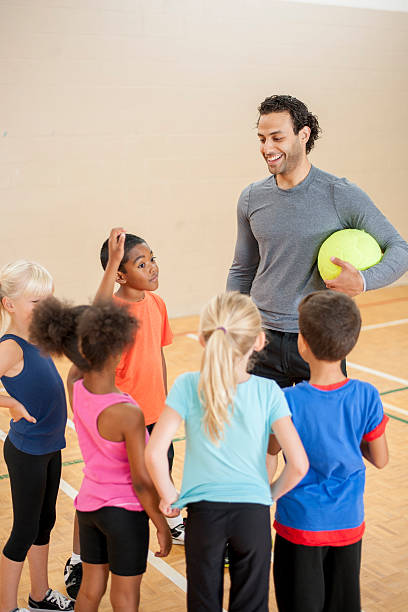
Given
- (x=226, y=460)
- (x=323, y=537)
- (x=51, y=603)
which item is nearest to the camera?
(x=226, y=460)

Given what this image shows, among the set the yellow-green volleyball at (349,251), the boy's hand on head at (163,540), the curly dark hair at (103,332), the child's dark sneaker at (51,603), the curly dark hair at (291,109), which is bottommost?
the child's dark sneaker at (51,603)

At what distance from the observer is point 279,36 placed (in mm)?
7344

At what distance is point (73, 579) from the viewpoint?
2699 millimetres

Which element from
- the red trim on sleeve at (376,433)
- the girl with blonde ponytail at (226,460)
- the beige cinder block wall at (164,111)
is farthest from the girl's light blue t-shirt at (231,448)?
the beige cinder block wall at (164,111)

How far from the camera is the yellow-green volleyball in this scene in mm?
2652

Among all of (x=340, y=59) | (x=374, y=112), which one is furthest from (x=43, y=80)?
(x=374, y=112)

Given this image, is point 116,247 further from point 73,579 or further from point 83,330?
point 73,579

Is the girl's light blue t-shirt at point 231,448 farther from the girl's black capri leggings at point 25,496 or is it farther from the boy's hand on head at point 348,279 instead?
the boy's hand on head at point 348,279

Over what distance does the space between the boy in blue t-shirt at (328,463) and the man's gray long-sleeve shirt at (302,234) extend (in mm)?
742

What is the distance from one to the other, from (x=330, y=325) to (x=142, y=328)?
98 cm

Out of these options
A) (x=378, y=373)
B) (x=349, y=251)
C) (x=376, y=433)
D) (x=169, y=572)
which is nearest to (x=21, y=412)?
(x=169, y=572)

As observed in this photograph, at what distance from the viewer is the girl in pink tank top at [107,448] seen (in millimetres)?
1972

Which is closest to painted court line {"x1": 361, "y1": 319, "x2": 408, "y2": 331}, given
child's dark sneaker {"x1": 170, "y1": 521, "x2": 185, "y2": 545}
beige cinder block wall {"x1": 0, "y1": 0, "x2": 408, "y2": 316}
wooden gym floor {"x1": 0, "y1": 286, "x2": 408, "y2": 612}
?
wooden gym floor {"x1": 0, "y1": 286, "x2": 408, "y2": 612}

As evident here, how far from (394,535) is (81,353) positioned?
6.12 ft
